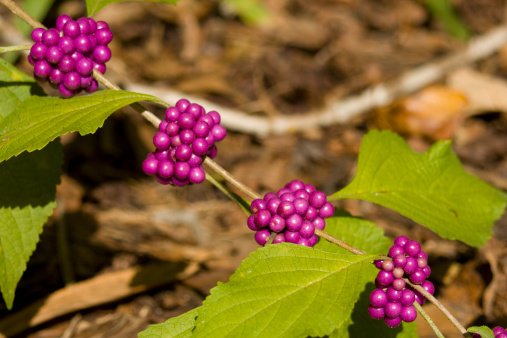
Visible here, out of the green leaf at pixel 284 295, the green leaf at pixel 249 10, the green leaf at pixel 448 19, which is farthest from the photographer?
the green leaf at pixel 249 10

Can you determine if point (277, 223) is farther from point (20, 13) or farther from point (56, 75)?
point (20, 13)

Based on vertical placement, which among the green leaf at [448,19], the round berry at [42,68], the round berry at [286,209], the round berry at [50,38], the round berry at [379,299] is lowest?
the round berry at [379,299]

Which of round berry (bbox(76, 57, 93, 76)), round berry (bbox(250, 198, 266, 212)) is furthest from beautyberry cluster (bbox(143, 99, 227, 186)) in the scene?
round berry (bbox(76, 57, 93, 76))

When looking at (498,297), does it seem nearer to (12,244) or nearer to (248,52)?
(12,244)

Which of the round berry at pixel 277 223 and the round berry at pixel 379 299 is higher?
the round berry at pixel 277 223

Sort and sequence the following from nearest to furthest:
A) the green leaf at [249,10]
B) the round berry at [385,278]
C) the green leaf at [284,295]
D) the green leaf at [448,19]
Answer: the green leaf at [284,295], the round berry at [385,278], the green leaf at [448,19], the green leaf at [249,10]

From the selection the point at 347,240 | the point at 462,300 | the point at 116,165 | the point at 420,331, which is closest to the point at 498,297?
the point at 462,300

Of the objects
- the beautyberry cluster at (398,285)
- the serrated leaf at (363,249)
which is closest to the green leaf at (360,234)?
the serrated leaf at (363,249)

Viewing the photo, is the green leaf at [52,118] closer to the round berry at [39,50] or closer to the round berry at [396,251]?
the round berry at [39,50]
